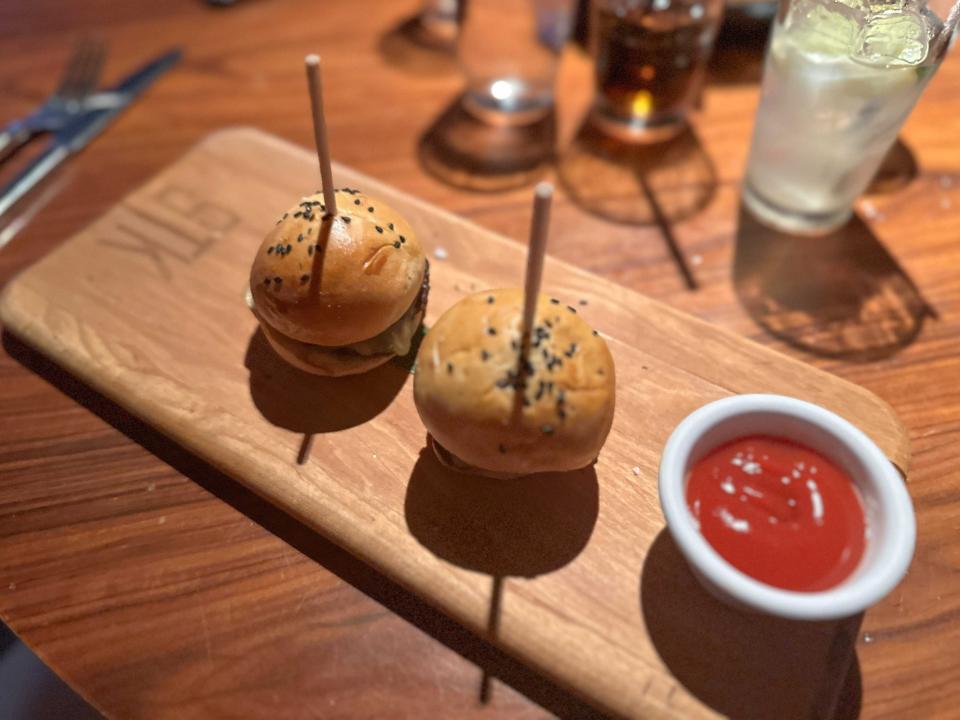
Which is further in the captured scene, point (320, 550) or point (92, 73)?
point (92, 73)

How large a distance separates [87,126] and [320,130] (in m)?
1.45

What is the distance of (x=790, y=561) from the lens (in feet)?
4.27

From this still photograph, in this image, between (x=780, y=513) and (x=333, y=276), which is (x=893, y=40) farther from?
(x=333, y=276)

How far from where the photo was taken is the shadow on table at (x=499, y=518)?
147 centimetres

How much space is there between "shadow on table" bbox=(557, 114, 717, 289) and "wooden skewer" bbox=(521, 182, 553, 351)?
0.94 metres

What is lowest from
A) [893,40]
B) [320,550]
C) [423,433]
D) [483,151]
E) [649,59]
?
[320,550]

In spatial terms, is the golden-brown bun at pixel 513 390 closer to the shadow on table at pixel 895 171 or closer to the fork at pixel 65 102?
the shadow on table at pixel 895 171

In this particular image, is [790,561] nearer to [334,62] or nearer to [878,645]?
[878,645]

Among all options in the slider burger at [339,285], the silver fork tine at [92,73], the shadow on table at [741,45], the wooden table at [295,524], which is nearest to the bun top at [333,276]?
the slider burger at [339,285]

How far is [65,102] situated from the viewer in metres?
2.64

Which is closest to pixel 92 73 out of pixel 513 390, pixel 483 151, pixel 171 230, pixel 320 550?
pixel 171 230

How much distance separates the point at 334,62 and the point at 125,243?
1172 millimetres

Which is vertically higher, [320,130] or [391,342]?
[320,130]

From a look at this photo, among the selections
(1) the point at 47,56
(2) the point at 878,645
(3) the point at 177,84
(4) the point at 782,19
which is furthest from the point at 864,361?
(1) the point at 47,56
